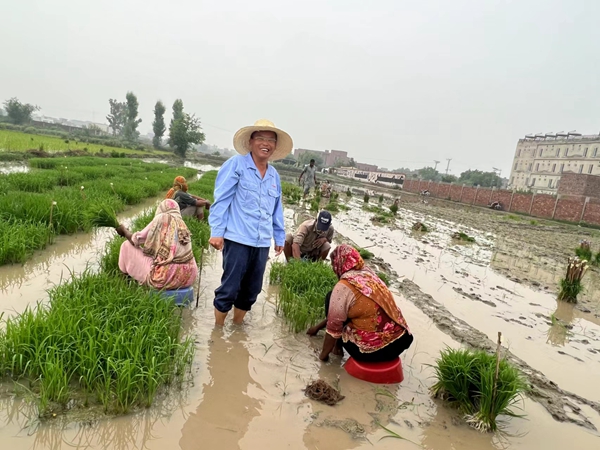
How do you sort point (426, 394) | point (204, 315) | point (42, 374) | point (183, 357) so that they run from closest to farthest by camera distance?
point (42, 374), point (183, 357), point (426, 394), point (204, 315)

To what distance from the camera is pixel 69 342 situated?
211 cm

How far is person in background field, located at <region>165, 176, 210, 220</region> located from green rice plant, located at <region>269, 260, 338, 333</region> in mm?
1805

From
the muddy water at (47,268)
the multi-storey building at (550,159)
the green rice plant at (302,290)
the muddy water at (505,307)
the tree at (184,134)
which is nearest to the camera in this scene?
the muddy water at (47,268)

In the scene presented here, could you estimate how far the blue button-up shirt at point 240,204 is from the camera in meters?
2.77

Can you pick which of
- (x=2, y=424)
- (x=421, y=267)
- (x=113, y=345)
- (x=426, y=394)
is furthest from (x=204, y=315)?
(x=421, y=267)

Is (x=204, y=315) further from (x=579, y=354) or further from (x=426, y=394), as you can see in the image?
(x=579, y=354)

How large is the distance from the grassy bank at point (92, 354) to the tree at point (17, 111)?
193ft

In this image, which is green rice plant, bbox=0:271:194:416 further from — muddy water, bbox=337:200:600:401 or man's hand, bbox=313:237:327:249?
muddy water, bbox=337:200:600:401

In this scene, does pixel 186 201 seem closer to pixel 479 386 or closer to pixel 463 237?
pixel 479 386

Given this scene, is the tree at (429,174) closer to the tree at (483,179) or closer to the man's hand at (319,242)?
the tree at (483,179)

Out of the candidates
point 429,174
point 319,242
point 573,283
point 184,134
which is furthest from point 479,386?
point 429,174

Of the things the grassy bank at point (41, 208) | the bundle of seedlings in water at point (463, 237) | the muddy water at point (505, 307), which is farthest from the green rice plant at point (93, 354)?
the bundle of seedlings in water at point (463, 237)

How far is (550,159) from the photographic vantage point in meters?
61.0

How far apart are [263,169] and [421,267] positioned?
447 cm
